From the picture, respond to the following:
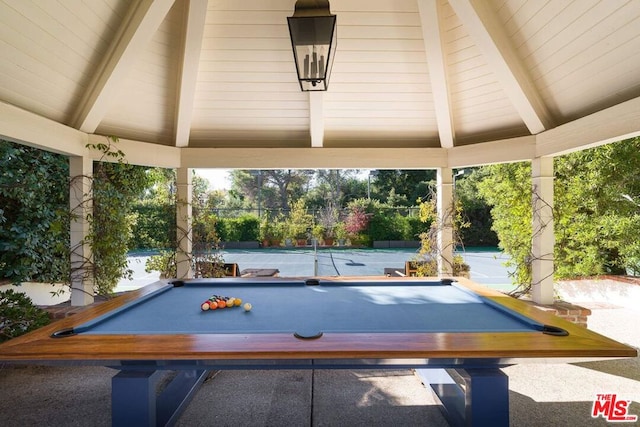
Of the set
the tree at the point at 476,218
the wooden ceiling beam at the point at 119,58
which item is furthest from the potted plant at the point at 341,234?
the wooden ceiling beam at the point at 119,58

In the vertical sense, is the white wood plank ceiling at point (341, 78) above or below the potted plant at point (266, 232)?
above

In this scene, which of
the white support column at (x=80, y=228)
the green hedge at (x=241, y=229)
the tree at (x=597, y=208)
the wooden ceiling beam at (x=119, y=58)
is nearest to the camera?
the wooden ceiling beam at (x=119, y=58)

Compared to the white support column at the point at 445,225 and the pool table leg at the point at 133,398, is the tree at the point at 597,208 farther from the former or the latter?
the pool table leg at the point at 133,398

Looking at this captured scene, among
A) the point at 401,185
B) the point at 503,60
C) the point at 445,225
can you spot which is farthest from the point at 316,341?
the point at 401,185

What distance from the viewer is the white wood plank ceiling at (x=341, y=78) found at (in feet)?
9.66

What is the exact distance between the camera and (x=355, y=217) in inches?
655

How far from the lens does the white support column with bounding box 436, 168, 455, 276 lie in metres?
4.98

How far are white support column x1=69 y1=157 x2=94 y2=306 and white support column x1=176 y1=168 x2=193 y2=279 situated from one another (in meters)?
1.14

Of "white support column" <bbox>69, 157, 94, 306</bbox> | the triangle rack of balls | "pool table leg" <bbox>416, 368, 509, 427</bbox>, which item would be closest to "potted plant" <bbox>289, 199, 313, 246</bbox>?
"white support column" <bbox>69, 157, 94, 306</bbox>

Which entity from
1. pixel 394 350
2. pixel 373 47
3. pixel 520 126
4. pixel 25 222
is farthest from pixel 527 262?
pixel 25 222

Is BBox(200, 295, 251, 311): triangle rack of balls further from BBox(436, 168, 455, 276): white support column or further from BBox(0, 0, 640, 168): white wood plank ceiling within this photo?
BBox(436, 168, 455, 276): white support column

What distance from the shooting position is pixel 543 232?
163 inches

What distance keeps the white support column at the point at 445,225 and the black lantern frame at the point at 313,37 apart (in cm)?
314

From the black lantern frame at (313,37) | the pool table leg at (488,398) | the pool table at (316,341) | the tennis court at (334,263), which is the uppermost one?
the black lantern frame at (313,37)
